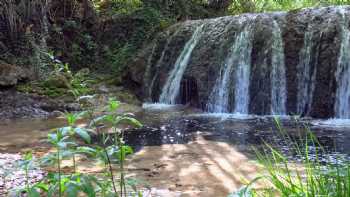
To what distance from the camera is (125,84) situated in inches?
488

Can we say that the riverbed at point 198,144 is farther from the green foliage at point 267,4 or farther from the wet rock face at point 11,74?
the green foliage at point 267,4

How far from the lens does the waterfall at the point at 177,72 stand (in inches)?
447

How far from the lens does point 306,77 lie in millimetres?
9617

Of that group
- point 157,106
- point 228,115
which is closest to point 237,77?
point 228,115

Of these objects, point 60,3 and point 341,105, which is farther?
point 60,3

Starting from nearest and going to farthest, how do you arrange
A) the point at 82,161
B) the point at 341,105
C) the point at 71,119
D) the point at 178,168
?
the point at 71,119 → the point at 178,168 → the point at 82,161 → the point at 341,105

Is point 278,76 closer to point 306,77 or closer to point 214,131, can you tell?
point 306,77

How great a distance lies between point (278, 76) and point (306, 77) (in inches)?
25.4

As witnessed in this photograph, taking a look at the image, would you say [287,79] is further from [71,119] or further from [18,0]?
[71,119]

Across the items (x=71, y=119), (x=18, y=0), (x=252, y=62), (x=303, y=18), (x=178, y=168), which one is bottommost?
(x=178, y=168)

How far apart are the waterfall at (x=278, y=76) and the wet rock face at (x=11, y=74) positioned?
593 cm

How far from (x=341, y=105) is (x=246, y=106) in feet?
6.90

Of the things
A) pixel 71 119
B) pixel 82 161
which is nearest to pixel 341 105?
pixel 82 161

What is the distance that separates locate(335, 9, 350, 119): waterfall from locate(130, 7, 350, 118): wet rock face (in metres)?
0.08
